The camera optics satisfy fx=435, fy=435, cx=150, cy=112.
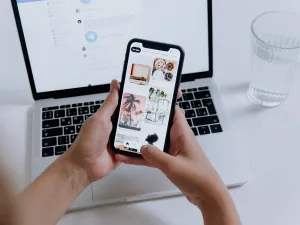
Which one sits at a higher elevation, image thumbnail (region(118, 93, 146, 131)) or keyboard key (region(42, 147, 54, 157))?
image thumbnail (region(118, 93, 146, 131))

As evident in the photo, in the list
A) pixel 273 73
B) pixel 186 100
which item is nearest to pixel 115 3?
pixel 186 100

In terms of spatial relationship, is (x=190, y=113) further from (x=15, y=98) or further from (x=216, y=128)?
(x=15, y=98)

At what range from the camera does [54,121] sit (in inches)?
29.9

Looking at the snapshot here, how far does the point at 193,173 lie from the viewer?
59 cm

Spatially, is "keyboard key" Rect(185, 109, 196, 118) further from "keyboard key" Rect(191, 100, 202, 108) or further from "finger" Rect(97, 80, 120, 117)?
"finger" Rect(97, 80, 120, 117)

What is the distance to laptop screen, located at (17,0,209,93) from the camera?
0.72m

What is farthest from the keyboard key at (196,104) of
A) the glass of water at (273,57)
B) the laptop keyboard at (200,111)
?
the glass of water at (273,57)

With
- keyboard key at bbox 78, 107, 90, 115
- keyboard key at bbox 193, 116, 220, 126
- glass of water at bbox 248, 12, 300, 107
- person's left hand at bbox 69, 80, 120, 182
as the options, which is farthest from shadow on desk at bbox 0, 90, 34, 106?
glass of water at bbox 248, 12, 300, 107

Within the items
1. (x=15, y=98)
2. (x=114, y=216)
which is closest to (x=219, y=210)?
(x=114, y=216)

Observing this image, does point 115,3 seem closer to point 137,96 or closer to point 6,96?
point 137,96

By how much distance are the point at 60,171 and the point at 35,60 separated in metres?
0.21

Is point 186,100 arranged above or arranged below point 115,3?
below

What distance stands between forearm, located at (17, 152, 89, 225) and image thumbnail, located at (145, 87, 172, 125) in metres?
0.13

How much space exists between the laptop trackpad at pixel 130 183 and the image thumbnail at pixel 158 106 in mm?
85
